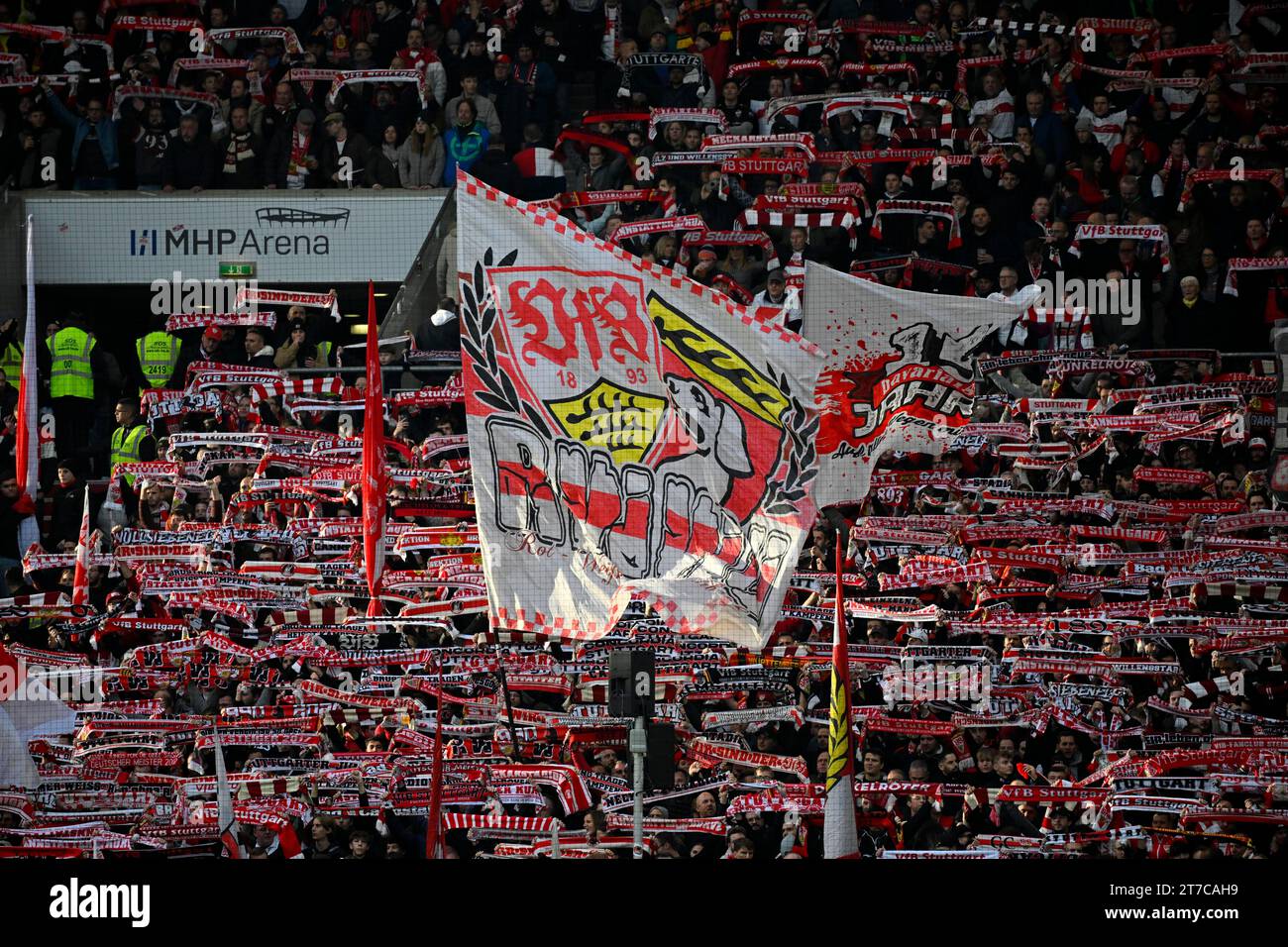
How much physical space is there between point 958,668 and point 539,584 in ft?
11.3

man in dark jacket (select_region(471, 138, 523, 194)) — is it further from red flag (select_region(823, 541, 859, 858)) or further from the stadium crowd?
red flag (select_region(823, 541, 859, 858))

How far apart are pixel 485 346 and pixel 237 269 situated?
30.1ft

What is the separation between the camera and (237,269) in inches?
883

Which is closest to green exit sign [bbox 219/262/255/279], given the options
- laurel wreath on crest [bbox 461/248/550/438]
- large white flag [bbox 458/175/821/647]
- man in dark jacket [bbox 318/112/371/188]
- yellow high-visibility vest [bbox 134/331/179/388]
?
man in dark jacket [bbox 318/112/371/188]

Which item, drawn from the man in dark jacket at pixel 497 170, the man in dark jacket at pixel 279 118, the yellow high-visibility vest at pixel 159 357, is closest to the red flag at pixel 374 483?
the yellow high-visibility vest at pixel 159 357

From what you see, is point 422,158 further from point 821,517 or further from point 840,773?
point 840,773

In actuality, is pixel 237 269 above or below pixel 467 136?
below

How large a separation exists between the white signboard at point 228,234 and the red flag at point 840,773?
10473 millimetres

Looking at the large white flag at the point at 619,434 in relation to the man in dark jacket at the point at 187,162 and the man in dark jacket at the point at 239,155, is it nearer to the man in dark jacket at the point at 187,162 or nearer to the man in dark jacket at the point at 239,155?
the man in dark jacket at the point at 239,155

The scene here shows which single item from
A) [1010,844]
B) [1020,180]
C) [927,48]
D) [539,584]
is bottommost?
[1010,844]

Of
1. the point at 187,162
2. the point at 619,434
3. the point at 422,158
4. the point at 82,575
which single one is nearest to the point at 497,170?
the point at 422,158

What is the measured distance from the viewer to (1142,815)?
14266 millimetres
